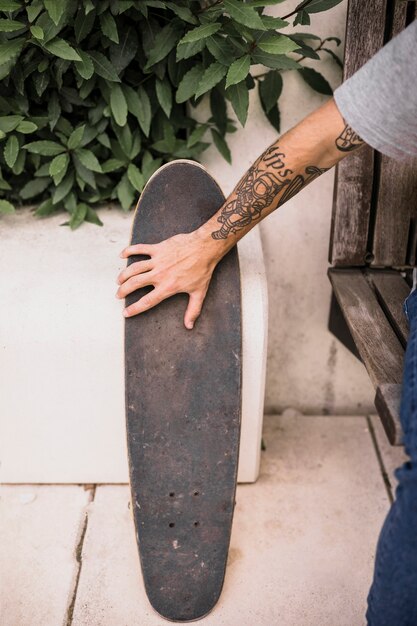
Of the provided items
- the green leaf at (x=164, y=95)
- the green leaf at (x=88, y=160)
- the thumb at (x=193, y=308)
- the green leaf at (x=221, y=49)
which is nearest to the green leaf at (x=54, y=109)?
the green leaf at (x=88, y=160)

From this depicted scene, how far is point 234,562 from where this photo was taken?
196 centimetres

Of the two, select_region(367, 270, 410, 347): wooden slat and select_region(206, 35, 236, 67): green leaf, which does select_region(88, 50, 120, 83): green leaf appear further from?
select_region(367, 270, 410, 347): wooden slat

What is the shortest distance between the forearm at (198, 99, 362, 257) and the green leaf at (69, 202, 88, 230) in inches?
24.7

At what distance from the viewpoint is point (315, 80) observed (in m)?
2.09

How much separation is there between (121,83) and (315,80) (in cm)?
64

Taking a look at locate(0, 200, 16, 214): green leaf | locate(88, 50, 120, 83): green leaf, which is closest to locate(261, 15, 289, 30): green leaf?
locate(88, 50, 120, 83): green leaf

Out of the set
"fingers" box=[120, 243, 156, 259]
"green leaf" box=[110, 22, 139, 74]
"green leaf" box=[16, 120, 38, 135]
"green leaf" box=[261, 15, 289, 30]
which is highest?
"green leaf" box=[261, 15, 289, 30]

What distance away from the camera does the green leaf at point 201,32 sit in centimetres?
179

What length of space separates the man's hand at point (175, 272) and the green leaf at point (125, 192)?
46 cm

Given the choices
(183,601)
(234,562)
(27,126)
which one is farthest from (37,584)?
(27,126)

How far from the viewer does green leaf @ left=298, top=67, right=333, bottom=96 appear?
2078 mm

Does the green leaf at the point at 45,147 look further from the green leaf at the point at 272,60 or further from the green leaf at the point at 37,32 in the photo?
the green leaf at the point at 272,60

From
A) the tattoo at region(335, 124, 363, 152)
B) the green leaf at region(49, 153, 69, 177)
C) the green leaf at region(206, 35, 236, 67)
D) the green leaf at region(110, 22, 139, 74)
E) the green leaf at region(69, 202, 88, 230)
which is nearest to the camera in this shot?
the tattoo at region(335, 124, 363, 152)

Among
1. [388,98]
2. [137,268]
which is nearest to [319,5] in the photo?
[388,98]
